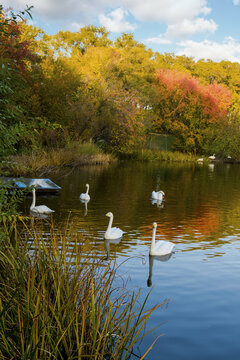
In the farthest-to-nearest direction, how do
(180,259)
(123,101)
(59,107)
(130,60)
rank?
(130,60) → (123,101) → (59,107) → (180,259)

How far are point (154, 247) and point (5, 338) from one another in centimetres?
668

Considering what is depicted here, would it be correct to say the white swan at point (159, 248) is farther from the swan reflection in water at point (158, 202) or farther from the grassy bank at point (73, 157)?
the grassy bank at point (73, 157)

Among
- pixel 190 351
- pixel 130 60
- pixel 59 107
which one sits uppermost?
pixel 130 60

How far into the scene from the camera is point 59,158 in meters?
29.2

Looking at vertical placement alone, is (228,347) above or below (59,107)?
below

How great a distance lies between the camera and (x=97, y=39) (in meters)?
52.2

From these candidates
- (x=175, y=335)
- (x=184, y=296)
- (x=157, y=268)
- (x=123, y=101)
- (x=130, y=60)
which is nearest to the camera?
(x=175, y=335)

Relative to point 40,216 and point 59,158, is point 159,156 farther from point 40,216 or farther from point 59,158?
point 40,216

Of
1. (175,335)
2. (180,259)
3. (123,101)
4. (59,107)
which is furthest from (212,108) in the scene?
(175,335)

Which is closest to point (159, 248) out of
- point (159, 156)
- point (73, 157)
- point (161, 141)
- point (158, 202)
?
point (158, 202)

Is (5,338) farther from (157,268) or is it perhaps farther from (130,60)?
(130,60)

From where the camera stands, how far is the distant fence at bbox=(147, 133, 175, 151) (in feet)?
173

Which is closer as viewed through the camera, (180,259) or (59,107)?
(180,259)

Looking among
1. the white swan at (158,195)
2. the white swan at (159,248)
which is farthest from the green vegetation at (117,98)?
the white swan at (159,248)
